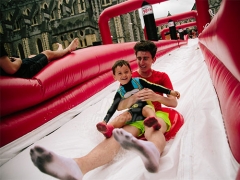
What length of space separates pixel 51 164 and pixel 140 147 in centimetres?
30

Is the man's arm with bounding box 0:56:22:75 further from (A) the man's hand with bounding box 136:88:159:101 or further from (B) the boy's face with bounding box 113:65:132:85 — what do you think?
(A) the man's hand with bounding box 136:88:159:101

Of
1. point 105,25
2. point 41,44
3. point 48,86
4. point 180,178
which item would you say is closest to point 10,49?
point 41,44

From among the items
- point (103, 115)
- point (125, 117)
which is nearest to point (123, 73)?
point (125, 117)

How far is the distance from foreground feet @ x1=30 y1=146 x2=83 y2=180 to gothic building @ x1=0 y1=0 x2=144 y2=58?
20136mm

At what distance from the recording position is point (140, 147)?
73 cm

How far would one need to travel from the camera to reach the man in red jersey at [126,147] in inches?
28.1

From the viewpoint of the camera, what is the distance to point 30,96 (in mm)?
1570

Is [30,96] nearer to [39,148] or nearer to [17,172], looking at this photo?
[17,172]

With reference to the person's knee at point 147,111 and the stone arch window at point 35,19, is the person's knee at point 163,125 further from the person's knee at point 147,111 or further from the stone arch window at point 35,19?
the stone arch window at point 35,19

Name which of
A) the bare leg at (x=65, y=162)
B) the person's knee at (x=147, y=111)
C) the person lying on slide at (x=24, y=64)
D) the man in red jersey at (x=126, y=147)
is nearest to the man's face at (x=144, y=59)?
the man in red jersey at (x=126, y=147)

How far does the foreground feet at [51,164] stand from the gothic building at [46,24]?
20.1 metres

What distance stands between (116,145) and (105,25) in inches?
211

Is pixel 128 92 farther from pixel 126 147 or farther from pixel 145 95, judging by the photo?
pixel 126 147

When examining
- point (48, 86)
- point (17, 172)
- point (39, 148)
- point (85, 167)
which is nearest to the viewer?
point (39, 148)
